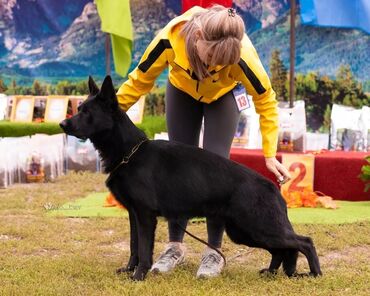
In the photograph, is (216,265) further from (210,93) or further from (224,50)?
(224,50)

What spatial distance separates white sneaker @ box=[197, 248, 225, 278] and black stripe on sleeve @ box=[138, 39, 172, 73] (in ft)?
3.03

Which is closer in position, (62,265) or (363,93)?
(62,265)

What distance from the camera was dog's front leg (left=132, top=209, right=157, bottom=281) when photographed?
294 centimetres

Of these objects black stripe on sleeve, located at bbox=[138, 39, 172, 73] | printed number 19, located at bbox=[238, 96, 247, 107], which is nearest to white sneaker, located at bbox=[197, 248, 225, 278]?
printed number 19, located at bbox=[238, 96, 247, 107]

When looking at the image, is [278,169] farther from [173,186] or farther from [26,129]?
[26,129]

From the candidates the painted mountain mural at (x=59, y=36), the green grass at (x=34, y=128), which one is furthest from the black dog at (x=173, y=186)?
the painted mountain mural at (x=59, y=36)

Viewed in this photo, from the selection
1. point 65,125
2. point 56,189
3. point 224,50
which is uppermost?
point 224,50

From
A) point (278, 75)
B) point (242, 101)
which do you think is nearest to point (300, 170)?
point (242, 101)

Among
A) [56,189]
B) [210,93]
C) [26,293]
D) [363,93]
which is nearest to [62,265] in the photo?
[26,293]

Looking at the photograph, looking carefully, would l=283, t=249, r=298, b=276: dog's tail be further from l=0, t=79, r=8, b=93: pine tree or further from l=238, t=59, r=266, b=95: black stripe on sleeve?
l=0, t=79, r=8, b=93: pine tree

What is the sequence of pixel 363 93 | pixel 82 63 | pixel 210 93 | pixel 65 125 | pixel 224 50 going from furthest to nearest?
pixel 82 63
pixel 363 93
pixel 210 93
pixel 65 125
pixel 224 50

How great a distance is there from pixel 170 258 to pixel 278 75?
214 inches

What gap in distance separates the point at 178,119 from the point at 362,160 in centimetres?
248

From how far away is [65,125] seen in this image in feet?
9.44
